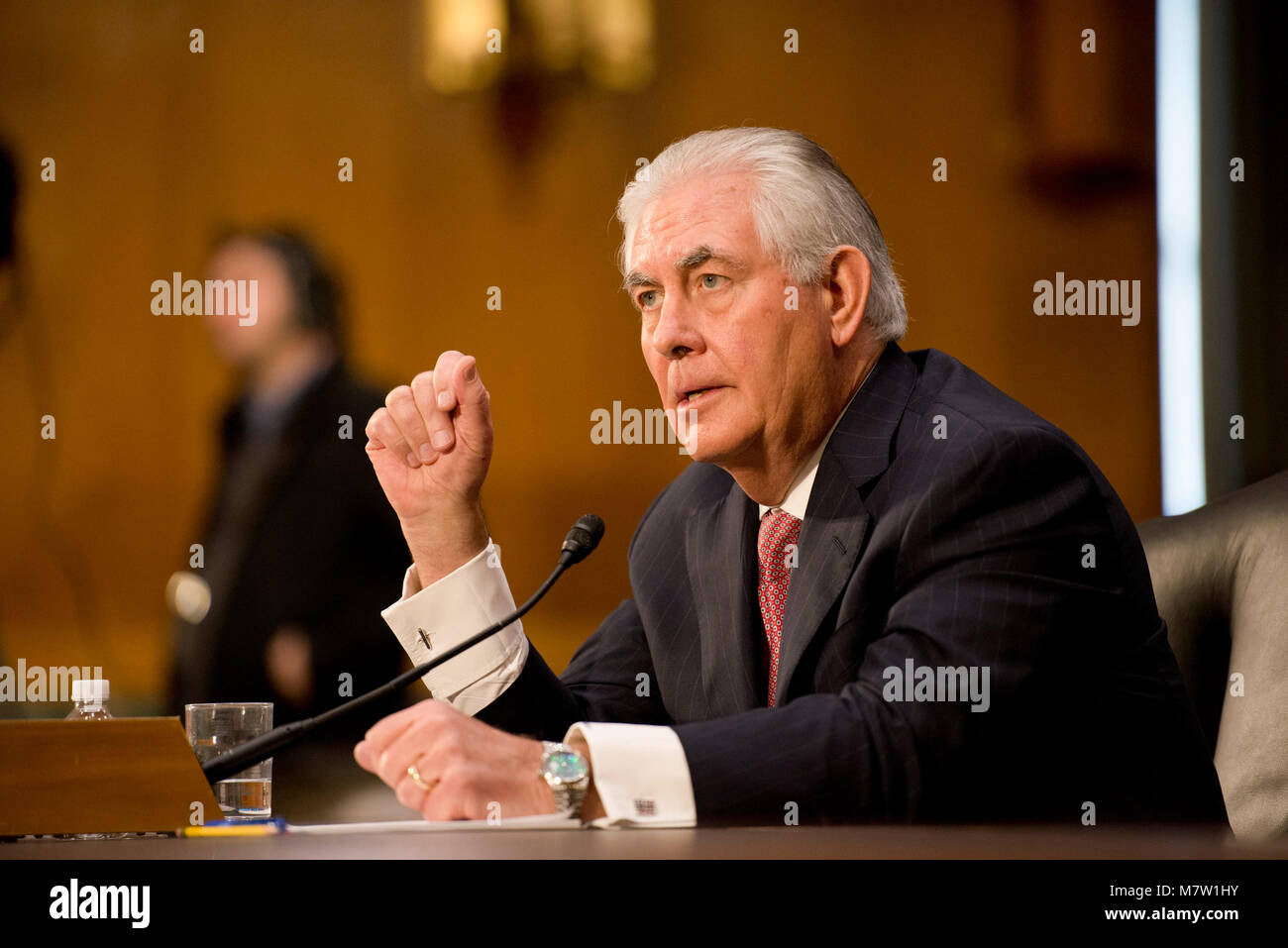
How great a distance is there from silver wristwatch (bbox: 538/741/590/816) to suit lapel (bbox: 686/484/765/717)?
1.59ft

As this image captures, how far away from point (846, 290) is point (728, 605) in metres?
0.41

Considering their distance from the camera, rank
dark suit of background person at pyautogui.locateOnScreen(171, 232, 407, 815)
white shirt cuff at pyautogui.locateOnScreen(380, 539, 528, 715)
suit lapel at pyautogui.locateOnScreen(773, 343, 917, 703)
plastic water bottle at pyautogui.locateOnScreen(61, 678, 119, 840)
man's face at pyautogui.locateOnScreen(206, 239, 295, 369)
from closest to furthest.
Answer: plastic water bottle at pyautogui.locateOnScreen(61, 678, 119, 840) < suit lapel at pyautogui.locateOnScreen(773, 343, 917, 703) < white shirt cuff at pyautogui.locateOnScreen(380, 539, 528, 715) < dark suit of background person at pyautogui.locateOnScreen(171, 232, 407, 815) < man's face at pyautogui.locateOnScreen(206, 239, 295, 369)

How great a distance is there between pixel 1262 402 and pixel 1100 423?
36 cm

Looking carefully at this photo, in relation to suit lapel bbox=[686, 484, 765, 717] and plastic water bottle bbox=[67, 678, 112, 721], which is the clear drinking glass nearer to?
plastic water bottle bbox=[67, 678, 112, 721]

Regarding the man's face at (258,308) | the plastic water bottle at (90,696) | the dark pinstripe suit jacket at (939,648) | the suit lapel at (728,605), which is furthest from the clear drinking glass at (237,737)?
the man's face at (258,308)

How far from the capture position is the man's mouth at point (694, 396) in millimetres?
1581

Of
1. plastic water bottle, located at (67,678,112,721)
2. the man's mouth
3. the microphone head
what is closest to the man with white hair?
the man's mouth

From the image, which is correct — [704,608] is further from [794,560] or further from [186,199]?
[186,199]

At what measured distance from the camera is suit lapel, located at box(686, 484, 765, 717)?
1.52 m

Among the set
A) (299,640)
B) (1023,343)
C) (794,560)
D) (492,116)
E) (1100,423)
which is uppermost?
(492,116)

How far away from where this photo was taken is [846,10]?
3.30 m

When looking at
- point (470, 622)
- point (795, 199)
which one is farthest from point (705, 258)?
point (470, 622)
